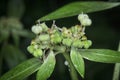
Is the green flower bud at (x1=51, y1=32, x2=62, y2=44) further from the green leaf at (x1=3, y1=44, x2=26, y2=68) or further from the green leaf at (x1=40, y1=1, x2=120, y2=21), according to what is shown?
the green leaf at (x1=3, y1=44, x2=26, y2=68)

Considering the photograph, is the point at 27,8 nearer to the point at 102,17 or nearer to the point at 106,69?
the point at 102,17

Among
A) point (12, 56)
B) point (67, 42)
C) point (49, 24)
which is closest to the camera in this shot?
point (67, 42)

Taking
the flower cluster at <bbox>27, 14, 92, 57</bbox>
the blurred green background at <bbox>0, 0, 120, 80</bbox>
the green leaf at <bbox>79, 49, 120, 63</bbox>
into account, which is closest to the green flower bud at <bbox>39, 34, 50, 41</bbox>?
the flower cluster at <bbox>27, 14, 92, 57</bbox>

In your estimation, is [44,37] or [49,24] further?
[49,24]

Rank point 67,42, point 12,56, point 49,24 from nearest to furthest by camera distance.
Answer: point 67,42 < point 12,56 < point 49,24

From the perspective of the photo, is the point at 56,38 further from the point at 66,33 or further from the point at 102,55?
the point at 102,55

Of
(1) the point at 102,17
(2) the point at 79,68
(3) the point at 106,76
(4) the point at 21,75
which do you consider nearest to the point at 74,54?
(2) the point at 79,68

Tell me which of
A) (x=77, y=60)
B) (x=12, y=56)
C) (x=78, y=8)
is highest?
(x=78, y=8)

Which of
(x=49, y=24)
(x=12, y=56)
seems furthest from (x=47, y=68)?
(x=49, y=24)
